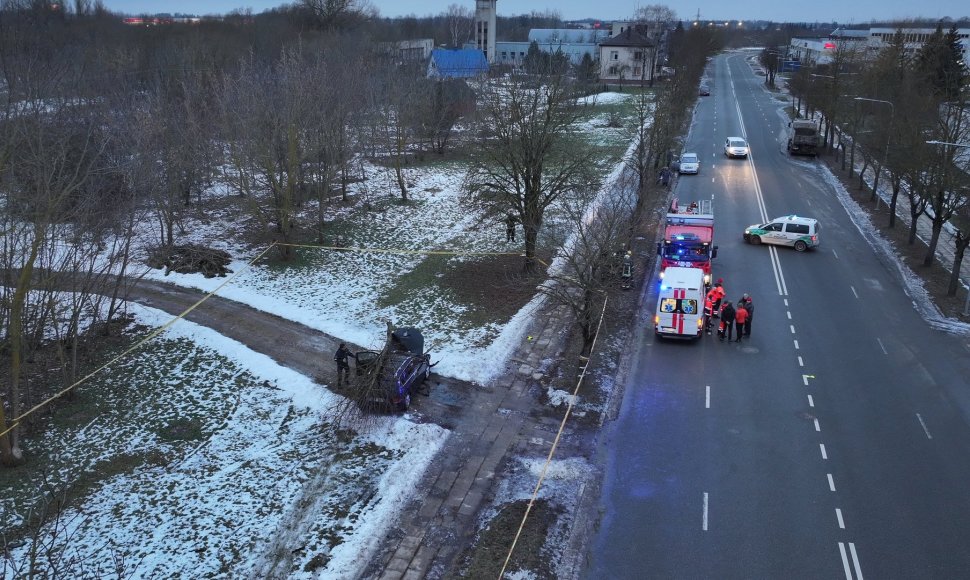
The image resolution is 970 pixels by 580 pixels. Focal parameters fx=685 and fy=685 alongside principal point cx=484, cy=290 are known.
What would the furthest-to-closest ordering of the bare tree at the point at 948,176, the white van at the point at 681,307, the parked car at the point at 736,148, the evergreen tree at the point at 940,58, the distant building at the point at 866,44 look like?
the distant building at the point at 866,44
the evergreen tree at the point at 940,58
the parked car at the point at 736,148
the bare tree at the point at 948,176
the white van at the point at 681,307

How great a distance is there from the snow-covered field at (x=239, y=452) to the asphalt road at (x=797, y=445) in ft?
17.1

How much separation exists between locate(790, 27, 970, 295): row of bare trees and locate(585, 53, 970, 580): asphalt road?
394cm

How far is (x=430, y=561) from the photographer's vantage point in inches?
534

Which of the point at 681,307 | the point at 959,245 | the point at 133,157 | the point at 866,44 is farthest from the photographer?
the point at 866,44

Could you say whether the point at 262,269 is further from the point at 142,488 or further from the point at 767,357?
the point at 767,357

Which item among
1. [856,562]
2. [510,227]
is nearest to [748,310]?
[856,562]

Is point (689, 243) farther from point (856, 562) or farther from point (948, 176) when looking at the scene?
point (856, 562)

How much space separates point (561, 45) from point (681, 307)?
3482 inches

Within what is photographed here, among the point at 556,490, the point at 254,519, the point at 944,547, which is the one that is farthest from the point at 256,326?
the point at 944,547

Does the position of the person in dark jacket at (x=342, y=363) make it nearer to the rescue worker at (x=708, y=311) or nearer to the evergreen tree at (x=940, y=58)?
the rescue worker at (x=708, y=311)

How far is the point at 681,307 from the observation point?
23125 millimetres

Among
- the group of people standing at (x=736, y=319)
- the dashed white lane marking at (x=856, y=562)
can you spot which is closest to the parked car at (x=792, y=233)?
the group of people standing at (x=736, y=319)

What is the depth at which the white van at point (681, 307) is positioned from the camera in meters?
23.0

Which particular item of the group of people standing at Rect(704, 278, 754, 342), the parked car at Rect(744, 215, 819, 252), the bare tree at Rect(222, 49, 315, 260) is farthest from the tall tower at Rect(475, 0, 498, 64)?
the group of people standing at Rect(704, 278, 754, 342)
